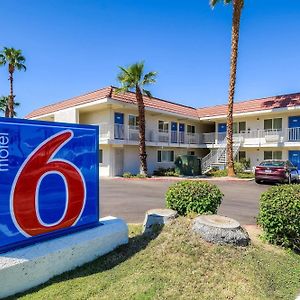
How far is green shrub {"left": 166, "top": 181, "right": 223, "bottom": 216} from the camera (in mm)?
6340

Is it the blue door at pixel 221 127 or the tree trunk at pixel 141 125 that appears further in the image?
the blue door at pixel 221 127

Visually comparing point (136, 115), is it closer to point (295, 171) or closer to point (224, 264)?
point (295, 171)

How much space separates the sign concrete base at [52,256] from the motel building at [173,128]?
17.2 meters

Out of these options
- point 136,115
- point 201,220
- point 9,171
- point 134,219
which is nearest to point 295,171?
point 136,115

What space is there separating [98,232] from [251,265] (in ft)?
8.64

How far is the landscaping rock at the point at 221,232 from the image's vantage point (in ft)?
16.6

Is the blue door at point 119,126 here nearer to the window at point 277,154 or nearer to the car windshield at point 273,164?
the car windshield at point 273,164

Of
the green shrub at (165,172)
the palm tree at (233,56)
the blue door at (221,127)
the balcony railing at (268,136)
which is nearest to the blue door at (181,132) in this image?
the blue door at (221,127)

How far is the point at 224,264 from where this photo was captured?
447cm

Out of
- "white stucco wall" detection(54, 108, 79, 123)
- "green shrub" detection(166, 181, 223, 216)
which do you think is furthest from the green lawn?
"white stucco wall" detection(54, 108, 79, 123)

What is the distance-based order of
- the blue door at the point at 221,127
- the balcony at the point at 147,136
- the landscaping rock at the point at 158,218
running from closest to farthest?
the landscaping rock at the point at 158,218 → the balcony at the point at 147,136 → the blue door at the point at 221,127

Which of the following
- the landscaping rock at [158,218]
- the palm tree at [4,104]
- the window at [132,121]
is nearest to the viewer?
the landscaping rock at [158,218]

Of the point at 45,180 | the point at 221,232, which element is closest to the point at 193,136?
the point at 221,232

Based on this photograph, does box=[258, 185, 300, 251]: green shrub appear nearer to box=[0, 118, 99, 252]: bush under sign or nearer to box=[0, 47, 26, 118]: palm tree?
box=[0, 118, 99, 252]: bush under sign
